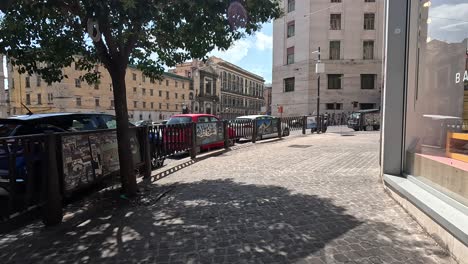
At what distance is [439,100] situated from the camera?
5125 mm

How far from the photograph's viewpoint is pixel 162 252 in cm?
350

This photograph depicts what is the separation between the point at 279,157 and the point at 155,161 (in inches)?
160

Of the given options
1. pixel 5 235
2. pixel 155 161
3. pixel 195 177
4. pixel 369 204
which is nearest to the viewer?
pixel 5 235

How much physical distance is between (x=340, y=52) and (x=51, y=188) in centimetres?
4285

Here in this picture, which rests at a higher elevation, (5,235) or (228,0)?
(228,0)

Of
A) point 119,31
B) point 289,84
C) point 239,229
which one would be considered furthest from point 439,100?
point 289,84

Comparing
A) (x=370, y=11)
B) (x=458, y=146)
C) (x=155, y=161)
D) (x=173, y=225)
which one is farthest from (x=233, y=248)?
(x=370, y=11)

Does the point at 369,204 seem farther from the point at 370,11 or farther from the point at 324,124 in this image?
the point at 370,11

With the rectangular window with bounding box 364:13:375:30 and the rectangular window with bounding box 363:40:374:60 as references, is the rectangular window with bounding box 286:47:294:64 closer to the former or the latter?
the rectangular window with bounding box 363:40:374:60

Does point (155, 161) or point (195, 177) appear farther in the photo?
point (155, 161)

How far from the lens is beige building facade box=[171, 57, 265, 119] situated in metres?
85.4

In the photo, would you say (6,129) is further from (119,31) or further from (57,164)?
(119,31)

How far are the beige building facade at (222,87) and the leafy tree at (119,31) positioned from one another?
68621 millimetres

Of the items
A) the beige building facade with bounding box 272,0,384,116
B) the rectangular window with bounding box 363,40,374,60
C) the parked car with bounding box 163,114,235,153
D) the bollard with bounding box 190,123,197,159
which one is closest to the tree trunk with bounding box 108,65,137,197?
the parked car with bounding box 163,114,235,153
